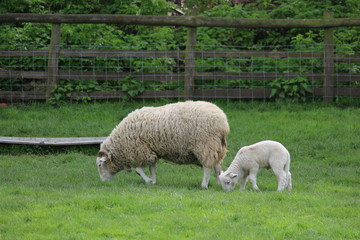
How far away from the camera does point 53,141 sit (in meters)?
12.4

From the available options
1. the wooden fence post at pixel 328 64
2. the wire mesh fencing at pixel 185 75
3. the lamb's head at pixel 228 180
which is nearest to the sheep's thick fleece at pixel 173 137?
the lamb's head at pixel 228 180

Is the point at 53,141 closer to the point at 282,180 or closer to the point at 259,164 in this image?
the point at 259,164

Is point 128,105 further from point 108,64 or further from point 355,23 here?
point 355,23

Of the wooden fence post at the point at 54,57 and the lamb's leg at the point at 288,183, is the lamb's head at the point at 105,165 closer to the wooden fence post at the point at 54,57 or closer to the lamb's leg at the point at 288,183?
the lamb's leg at the point at 288,183

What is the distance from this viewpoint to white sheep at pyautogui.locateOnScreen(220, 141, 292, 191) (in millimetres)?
9281

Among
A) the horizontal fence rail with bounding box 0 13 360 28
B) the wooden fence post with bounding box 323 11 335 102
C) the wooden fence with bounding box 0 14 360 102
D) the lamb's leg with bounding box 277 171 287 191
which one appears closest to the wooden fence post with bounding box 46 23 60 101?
the wooden fence with bounding box 0 14 360 102

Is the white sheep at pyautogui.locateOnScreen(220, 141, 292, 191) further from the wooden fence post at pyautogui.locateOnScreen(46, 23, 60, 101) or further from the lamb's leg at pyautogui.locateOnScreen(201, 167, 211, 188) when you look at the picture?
the wooden fence post at pyautogui.locateOnScreen(46, 23, 60, 101)

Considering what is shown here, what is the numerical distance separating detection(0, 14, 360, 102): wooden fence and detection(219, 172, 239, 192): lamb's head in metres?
5.37

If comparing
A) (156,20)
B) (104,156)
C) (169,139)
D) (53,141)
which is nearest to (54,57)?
(156,20)

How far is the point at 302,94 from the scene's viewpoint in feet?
48.3

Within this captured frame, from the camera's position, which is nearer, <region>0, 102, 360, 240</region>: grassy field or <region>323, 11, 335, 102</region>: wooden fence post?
<region>0, 102, 360, 240</region>: grassy field

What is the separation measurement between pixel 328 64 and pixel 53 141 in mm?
6405

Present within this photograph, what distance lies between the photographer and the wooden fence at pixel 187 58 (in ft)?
47.7

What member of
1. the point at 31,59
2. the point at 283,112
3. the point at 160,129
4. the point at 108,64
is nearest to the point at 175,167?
the point at 160,129
